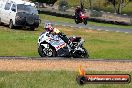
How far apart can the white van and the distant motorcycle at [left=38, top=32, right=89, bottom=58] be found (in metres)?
14.9

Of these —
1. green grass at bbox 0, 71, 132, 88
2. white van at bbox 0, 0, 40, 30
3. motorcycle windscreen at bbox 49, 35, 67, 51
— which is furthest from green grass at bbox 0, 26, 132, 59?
green grass at bbox 0, 71, 132, 88

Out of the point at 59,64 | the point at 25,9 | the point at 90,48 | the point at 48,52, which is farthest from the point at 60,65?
the point at 25,9

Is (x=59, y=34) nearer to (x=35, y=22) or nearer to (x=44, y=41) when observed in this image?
(x=44, y=41)

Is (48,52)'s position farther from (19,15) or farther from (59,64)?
(19,15)

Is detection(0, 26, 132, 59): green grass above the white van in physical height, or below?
below

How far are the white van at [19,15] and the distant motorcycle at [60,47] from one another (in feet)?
48.9

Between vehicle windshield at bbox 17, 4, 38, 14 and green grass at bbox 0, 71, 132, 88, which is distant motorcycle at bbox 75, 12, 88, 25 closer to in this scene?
vehicle windshield at bbox 17, 4, 38, 14

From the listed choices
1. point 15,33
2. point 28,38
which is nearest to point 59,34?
point 28,38

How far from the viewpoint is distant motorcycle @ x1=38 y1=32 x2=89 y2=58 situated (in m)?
18.6

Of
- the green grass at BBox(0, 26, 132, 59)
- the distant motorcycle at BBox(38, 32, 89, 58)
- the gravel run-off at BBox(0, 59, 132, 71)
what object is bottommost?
the green grass at BBox(0, 26, 132, 59)

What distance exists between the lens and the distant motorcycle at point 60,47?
1859 cm

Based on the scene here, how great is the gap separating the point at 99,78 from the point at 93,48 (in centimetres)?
1869

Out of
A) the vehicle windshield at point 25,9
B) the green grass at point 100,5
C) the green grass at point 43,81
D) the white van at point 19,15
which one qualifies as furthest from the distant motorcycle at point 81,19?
the green grass at point 100,5

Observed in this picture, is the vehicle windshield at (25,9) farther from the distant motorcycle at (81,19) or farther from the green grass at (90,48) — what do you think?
the distant motorcycle at (81,19)
